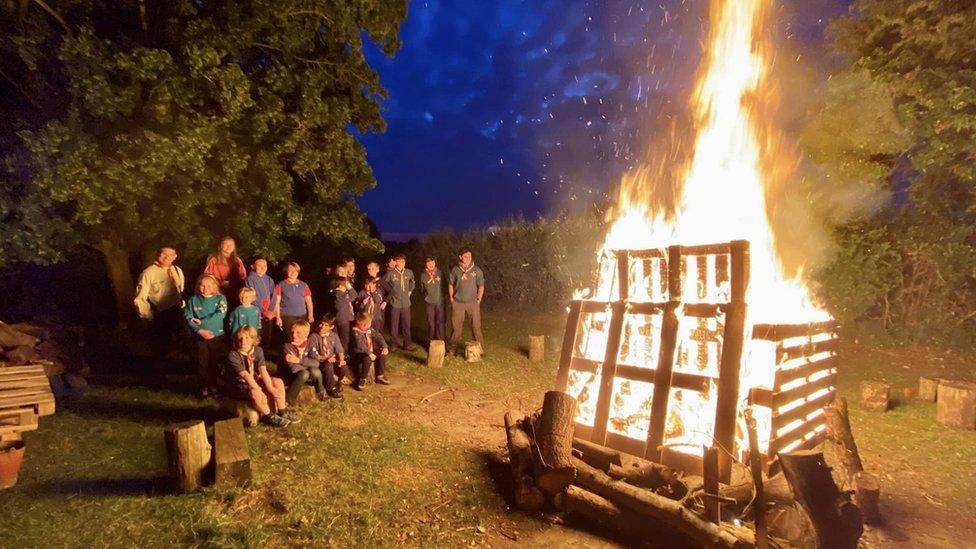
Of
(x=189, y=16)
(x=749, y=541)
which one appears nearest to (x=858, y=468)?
(x=749, y=541)

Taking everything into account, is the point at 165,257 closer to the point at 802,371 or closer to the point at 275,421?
the point at 275,421

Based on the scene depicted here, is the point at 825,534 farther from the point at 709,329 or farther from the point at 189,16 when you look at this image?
the point at 189,16

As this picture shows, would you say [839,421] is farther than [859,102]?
No

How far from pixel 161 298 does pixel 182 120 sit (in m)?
2.78

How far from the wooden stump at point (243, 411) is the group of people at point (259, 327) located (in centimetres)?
7

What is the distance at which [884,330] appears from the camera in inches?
502

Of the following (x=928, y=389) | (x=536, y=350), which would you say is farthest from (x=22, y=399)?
(x=928, y=389)

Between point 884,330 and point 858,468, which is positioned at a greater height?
point 884,330

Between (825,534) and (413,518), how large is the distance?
3445mm

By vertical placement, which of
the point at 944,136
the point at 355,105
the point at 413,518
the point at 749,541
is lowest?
the point at 413,518

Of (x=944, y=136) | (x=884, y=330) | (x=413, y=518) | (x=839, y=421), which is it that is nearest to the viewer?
(x=413, y=518)

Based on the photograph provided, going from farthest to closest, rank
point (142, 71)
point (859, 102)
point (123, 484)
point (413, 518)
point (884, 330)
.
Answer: point (884, 330) < point (859, 102) < point (142, 71) < point (123, 484) < point (413, 518)

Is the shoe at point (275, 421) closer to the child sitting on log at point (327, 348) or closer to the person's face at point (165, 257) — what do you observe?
the child sitting on log at point (327, 348)

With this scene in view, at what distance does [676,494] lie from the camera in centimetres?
481
